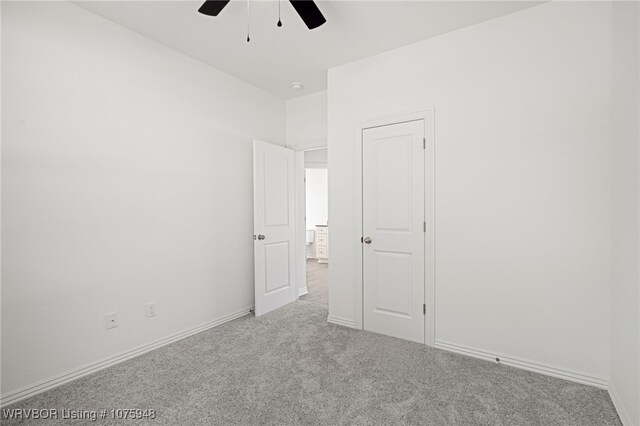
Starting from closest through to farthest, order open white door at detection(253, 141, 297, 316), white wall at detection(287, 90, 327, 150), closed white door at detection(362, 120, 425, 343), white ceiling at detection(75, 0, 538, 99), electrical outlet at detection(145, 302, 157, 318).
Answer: white ceiling at detection(75, 0, 538, 99), electrical outlet at detection(145, 302, 157, 318), closed white door at detection(362, 120, 425, 343), open white door at detection(253, 141, 297, 316), white wall at detection(287, 90, 327, 150)

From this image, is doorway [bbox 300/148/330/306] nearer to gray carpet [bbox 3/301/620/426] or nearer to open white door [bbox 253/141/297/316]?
open white door [bbox 253/141/297/316]

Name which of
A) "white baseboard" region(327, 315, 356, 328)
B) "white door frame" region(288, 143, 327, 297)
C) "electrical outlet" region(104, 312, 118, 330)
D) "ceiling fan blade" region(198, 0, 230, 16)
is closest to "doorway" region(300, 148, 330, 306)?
"white door frame" region(288, 143, 327, 297)

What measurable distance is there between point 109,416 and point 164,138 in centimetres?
216

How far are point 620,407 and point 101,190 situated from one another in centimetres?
374

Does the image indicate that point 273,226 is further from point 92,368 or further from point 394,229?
point 92,368

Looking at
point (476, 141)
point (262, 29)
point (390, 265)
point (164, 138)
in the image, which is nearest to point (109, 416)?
point (164, 138)

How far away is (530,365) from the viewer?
7.61 ft

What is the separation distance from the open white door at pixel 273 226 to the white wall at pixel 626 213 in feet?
9.93

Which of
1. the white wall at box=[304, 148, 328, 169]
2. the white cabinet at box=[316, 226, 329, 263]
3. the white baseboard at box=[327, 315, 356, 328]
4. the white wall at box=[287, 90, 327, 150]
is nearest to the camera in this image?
the white baseboard at box=[327, 315, 356, 328]

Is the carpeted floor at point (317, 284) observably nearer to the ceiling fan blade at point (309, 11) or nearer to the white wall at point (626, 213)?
the white wall at point (626, 213)

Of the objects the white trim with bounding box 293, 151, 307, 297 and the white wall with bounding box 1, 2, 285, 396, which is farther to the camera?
the white trim with bounding box 293, 151, 307, 297

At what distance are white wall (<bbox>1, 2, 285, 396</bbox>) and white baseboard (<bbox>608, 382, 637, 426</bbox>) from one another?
10.5ft

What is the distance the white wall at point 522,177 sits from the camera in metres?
2.12

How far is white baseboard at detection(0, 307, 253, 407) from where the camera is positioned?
6.58 ft
